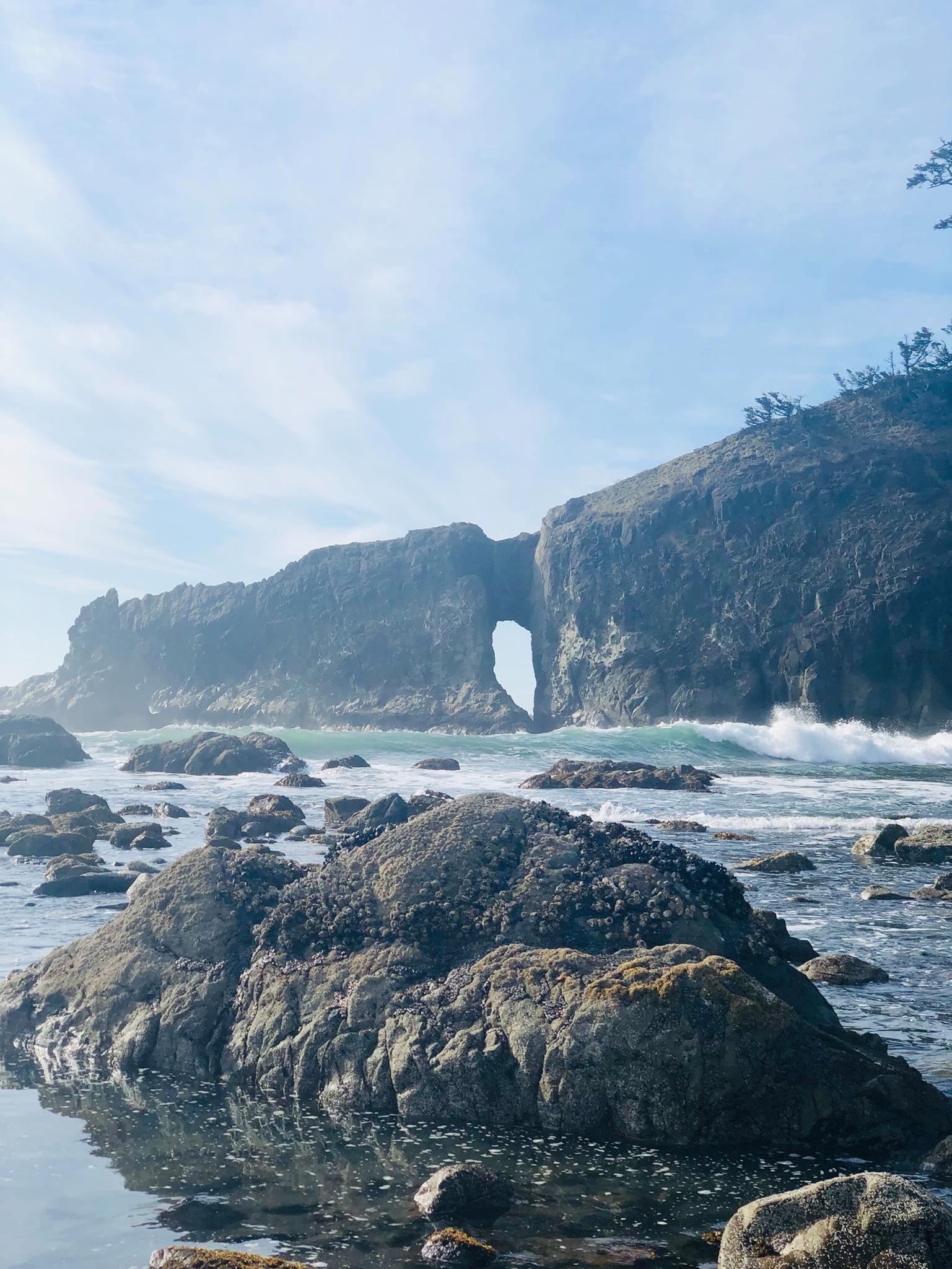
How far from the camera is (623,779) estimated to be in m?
43.9

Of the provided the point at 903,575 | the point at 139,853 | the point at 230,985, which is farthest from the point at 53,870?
the point at 903,575

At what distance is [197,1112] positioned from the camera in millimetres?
8422

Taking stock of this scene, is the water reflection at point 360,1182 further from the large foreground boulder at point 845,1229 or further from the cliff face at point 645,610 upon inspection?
the cliff face at point 645,610

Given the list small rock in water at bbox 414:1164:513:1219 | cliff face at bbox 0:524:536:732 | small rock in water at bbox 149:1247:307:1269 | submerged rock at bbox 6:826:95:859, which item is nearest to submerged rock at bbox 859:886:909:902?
small rock in water at bbox 414:1164:513:1219

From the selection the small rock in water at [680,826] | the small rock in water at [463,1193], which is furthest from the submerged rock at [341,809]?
the small rock in water at [463,1193]

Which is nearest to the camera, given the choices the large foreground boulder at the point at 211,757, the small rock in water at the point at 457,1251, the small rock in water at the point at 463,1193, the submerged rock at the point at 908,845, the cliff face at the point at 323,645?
the small rock in water at the point at 457,1251

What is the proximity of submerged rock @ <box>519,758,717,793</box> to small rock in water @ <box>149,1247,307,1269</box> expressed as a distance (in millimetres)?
37297

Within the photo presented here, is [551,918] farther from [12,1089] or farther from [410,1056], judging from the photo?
[12,1089]

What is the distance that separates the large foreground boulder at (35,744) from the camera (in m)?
64.5

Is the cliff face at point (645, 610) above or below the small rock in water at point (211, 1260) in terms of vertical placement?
above

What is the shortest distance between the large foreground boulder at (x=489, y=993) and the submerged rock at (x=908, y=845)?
474 inches

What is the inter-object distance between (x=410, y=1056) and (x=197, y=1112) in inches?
71.3

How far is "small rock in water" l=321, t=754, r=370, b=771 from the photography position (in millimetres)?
58438

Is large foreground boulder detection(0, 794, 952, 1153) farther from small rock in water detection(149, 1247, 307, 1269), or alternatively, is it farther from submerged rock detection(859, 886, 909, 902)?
submerged rock detection(859, 886, 909, 902)
